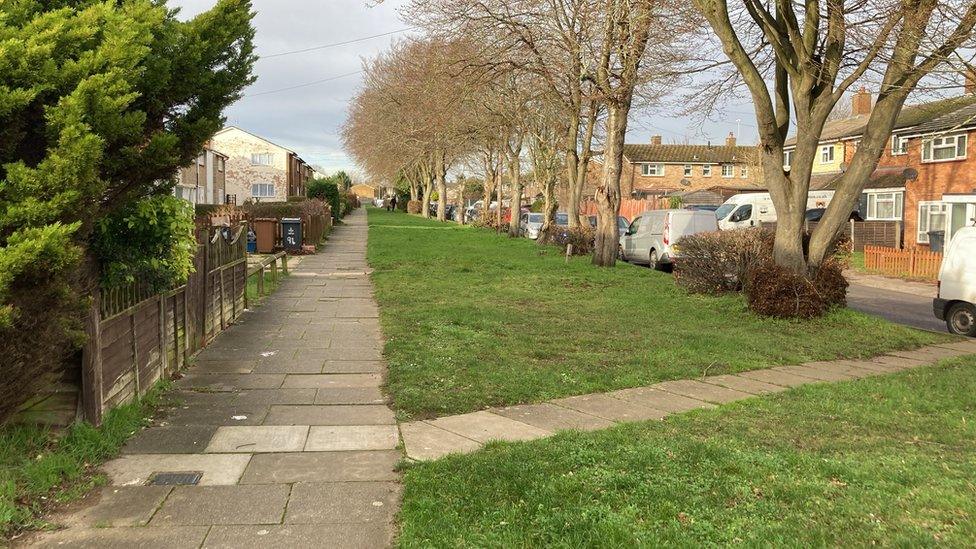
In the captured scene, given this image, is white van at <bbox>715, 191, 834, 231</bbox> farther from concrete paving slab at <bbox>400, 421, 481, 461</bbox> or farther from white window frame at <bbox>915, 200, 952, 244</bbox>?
concrete paving slab at <bbox>400, 421, 481, 461</bbox>

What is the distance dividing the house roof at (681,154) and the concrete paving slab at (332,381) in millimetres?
56672

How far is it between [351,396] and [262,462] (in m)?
1.70

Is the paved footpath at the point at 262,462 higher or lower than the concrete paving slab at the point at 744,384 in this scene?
lower

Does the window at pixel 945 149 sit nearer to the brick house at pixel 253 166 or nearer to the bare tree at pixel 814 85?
the bare tree at pixel 814 85

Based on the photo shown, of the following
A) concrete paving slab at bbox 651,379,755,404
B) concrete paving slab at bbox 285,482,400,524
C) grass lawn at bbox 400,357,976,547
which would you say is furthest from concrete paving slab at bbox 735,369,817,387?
concrete paving slab at bbox 285,482,400,524

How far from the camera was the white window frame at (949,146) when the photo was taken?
27516 millimetres

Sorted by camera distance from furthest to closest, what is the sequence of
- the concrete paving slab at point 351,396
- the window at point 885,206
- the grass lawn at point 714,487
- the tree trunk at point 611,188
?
1. the window at point 885,206
2. the tree trunk at point 611,188
3. the concrete paving slab at point 351,396
4. the grass lawn at point 714,487

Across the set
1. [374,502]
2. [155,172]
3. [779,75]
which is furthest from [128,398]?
[779,75]

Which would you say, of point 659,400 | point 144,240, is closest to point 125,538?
point 144,240

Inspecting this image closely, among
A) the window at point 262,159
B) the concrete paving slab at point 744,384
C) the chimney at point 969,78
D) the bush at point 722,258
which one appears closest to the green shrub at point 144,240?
the concrete paving slab at point 744,384

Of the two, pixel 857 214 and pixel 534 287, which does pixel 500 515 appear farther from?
pixel 857 214

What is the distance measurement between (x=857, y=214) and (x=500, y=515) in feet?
107

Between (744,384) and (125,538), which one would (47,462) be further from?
(744,384)

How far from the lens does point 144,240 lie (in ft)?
17.7
